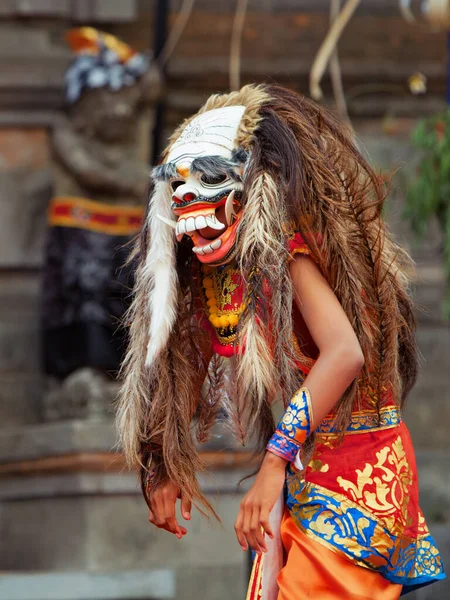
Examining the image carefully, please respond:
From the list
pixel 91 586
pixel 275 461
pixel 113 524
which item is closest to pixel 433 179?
pixel 113 524

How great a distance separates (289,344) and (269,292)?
148mm

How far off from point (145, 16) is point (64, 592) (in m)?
3.49

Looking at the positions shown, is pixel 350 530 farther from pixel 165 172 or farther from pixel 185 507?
pixel 165 172

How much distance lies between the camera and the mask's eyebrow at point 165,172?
3557 mm

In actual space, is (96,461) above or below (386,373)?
below

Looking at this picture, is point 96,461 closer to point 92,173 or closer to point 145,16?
point 92,173

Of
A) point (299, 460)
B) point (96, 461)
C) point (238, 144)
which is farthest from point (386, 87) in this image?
point (299, 460)

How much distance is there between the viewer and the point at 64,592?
17.9 feet

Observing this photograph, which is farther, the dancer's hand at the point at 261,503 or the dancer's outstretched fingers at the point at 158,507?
the dancer's outstretched fingers at the point at 158,507

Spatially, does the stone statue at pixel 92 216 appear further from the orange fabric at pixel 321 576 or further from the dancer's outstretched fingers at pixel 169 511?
the orange fabric at pixel 321 576

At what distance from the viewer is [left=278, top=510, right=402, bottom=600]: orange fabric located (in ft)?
10.8

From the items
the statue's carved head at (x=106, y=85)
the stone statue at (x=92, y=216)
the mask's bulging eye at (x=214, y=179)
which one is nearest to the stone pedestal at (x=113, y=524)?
the stone statue at (x=92, y=216)

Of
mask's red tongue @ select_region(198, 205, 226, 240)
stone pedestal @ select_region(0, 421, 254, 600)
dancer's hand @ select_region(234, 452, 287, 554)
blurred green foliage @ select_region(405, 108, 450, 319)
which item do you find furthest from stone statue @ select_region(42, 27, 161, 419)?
dancer's hand @ select_region(234, 452, 287, 554)

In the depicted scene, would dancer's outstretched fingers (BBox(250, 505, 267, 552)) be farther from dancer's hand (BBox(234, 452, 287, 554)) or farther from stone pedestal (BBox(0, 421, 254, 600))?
stone pedestal (BBox(0, 421, 254, 600))
